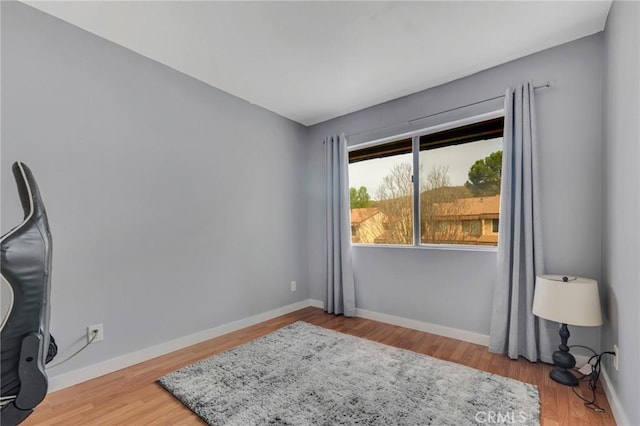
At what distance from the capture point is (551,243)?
226 centimetres

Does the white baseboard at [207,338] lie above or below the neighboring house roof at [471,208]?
below

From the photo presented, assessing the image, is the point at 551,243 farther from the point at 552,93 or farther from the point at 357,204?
the point at 357,204

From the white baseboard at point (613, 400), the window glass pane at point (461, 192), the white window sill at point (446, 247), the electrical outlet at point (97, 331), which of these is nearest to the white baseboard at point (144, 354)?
the electrical outlet at point (97, 331)

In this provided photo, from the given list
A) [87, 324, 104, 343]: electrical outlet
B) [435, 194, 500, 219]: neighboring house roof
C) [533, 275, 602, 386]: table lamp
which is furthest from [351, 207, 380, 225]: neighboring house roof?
[87, 324, 104, 343]: electrical outlet

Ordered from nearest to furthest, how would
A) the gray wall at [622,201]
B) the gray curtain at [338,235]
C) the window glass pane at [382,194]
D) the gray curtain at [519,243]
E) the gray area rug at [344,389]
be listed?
the gray wall at [622,201], the gray area rug at [344,389], the gray curtain at [519,243], the window glass pane at [382,194], the gray curtain at [338,235]

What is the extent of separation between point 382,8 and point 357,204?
211 centimetres

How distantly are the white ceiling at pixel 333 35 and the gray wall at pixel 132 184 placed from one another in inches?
10.0

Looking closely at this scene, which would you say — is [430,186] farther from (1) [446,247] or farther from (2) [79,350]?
(2) [79,350]

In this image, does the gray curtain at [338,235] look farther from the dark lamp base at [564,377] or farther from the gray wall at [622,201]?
the gray wall at [622,201]

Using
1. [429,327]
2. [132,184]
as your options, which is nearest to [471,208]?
[429,327]

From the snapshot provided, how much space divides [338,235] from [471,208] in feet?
4.79

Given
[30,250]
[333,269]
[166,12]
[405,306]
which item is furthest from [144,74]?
[405,306]

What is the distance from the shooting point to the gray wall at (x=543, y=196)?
213 centimetres

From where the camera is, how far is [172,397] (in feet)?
6.00
